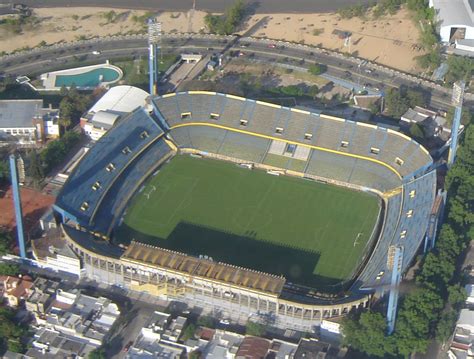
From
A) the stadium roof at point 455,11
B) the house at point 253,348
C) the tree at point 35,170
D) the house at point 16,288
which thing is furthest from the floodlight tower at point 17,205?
the stadium roof at point 455,11

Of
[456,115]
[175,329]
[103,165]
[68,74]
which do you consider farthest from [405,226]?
[68,74]

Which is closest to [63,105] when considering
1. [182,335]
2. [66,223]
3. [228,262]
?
[66,223]

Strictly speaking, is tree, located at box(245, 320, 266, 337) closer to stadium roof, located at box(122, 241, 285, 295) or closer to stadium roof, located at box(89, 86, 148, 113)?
stadium roof, located at box(122, 241, 285, 295)

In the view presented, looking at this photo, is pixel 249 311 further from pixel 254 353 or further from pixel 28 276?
pixel 28 276

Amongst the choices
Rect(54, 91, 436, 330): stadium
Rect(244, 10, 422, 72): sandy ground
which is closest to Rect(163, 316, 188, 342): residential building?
Rect(54, 91, 436, 330): stadium

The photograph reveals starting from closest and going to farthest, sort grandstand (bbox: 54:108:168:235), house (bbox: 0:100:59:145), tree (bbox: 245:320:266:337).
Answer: tree (bbox: 245:320:266:337), grandstand (bbox: 54:108:168:235), house (bbox: 0:100:59:145)

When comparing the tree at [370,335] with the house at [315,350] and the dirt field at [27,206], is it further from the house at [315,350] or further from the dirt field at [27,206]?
the dirt field at [27,206]

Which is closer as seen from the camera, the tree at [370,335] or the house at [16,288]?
the tree at [370,335]
